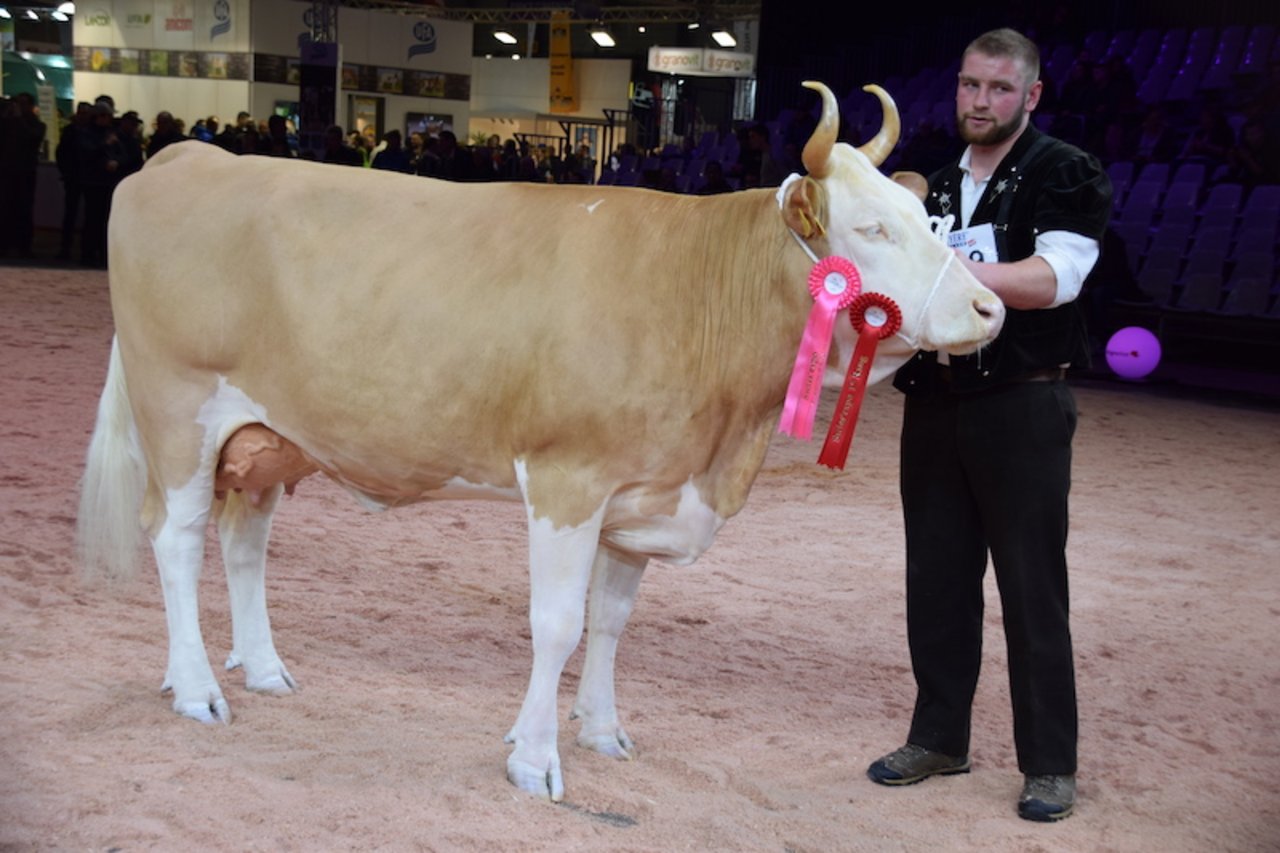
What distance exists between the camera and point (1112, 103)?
1583 centimetres

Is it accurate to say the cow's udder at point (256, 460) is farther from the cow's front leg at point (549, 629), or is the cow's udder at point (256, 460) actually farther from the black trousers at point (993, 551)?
the black trousers at point (993, 551)

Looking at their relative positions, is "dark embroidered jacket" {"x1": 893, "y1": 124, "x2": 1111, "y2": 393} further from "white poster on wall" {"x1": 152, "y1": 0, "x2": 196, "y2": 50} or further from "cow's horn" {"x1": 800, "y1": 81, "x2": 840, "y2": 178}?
"white poster on wall" {"x1": 152, "y1": 0, "x2": 196, "y2": 50}

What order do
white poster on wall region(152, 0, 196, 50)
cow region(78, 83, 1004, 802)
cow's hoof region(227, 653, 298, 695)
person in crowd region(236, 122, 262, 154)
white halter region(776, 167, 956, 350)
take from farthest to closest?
white poster on wall region(152, 0, 196, 50), person in crowd region(236, 122, 262, 154), cow's hoof region(227, 653, 298, 695), cow region(78, 83, 1004, 802), white halter region(776, 167, 956, 350)

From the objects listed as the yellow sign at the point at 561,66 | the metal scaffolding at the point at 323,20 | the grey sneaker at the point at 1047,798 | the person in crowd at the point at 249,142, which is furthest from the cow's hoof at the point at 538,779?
the yellow sign at the point at 561,66

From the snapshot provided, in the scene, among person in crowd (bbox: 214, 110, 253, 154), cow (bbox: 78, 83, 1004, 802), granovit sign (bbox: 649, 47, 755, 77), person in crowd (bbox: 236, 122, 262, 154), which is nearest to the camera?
cow (bbox: 78, 83, 1004, 802)

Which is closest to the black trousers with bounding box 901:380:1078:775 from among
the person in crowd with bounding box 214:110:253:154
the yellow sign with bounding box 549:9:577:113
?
the person in crowd with bounding box 214:110:253:154

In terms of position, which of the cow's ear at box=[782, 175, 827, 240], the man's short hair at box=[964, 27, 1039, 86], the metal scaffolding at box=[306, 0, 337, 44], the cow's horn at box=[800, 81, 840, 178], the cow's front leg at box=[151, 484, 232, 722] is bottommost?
the cow's front leg at box=[151, 484, 232, 722]

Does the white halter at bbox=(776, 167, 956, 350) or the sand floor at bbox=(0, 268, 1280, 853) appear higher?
the white halter at bbox=(776, 167, 956, 350)

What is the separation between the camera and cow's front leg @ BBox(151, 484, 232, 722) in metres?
3.99

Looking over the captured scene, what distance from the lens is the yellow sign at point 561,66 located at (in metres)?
32.4

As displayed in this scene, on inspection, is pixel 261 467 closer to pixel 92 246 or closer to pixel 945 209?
pixel 945 209

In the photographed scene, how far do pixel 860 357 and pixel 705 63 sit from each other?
23.3 meters

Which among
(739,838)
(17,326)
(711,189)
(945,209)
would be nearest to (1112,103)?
(711,189)

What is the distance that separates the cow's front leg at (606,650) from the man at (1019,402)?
0.80 metres
